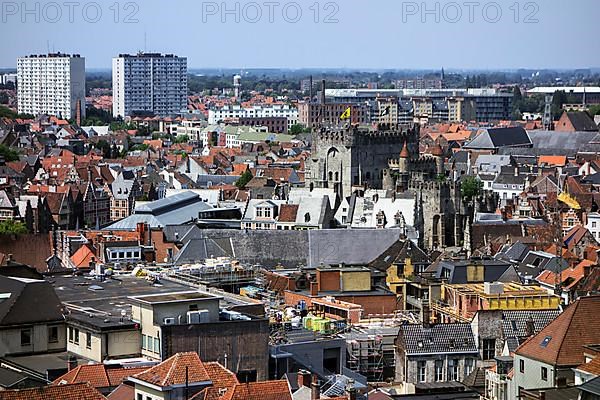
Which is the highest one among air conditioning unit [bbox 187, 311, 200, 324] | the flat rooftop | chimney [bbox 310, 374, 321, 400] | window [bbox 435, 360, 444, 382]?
the flat rooftop

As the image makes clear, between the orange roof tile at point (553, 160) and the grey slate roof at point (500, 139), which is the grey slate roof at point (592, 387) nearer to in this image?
the orange roof tile at point (553, 160)

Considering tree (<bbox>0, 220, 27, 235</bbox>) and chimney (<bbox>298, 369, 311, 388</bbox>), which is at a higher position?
tree (<bbox>0, 220, 27, 235</bbox>)

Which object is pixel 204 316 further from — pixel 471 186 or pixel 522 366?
pixel 471 186

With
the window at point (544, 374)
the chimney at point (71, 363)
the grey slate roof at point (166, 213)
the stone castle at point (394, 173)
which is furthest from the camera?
the grey slate roof at point (166, 213)

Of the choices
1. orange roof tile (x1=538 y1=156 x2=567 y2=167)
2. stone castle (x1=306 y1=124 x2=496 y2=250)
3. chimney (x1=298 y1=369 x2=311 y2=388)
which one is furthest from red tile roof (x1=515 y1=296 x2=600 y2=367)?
orange roof tile (x1=538 y1=156 x2=567 y2=167)

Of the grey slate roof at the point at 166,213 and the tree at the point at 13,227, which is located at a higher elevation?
the grey slate roof at the point at 166,213

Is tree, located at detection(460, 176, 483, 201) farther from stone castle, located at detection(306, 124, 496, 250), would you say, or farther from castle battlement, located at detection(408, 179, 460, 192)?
castle battlement, located at detection(408, 179, 460, 192)

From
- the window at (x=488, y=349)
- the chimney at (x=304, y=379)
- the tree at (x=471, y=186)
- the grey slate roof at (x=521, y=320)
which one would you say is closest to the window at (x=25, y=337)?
the chimney at (x=304, y=379)
